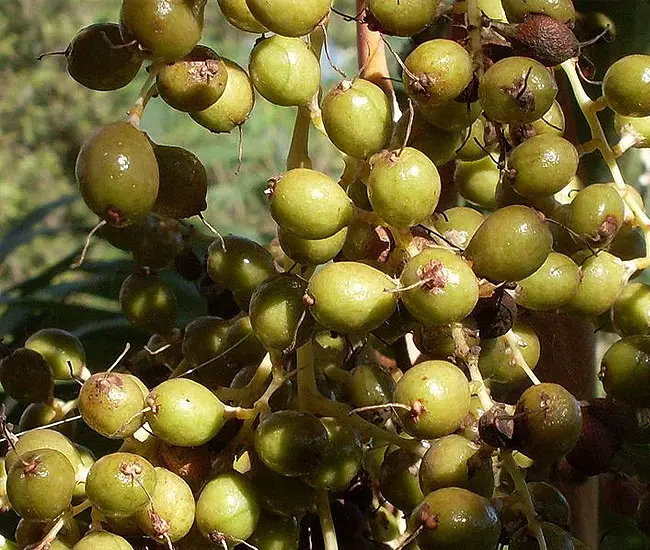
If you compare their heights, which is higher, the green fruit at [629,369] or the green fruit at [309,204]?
the green fruit at [309,204]

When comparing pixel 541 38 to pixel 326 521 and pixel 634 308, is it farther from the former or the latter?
pixel 326 521

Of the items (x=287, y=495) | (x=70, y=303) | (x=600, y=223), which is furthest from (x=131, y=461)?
(x=70, y=303)

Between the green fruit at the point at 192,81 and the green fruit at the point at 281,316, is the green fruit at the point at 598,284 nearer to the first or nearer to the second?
the green fruit at the point at 281,316

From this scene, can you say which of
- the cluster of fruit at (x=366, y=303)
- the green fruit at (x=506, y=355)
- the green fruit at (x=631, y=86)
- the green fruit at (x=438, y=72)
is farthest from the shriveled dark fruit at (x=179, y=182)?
the green fruit at (x=631, y=86)

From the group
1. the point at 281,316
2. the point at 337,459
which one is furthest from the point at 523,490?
the point at 281,316

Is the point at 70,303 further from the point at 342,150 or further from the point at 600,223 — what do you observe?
the point at 600,223
